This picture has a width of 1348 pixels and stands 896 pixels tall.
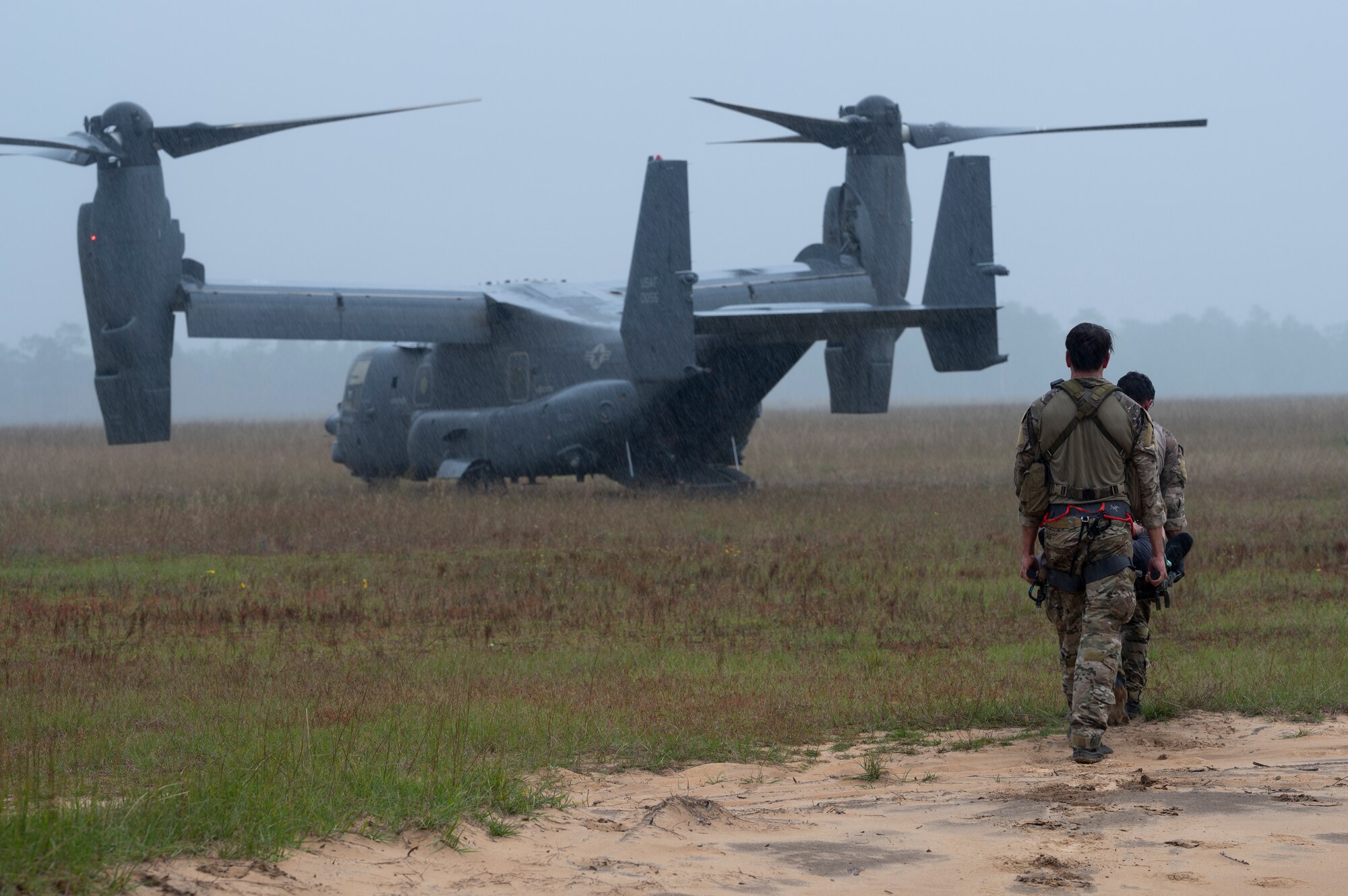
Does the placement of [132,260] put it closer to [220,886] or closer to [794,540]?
[794,540]

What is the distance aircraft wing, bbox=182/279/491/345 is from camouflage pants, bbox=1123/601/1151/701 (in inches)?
642

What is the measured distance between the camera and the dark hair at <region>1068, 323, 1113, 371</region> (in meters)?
6.86

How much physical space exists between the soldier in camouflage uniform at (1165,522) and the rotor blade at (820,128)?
631 inches

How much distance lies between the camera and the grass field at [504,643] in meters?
5.52

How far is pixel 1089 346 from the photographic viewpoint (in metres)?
6.87

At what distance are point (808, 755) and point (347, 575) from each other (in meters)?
8.37

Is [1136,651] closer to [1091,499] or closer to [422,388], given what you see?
[1091,499]

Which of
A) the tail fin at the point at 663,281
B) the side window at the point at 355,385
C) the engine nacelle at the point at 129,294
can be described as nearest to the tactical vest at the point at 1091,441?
the tail fin at the point at 663,281

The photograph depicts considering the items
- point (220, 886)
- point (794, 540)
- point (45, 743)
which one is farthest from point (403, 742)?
A: point (794, 540)

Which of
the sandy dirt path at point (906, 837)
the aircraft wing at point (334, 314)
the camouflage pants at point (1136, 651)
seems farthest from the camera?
the aircraft wing at point (334, 314)

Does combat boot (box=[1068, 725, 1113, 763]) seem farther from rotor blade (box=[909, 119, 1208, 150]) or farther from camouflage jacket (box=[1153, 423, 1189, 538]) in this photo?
rotor blade (box=[909, 119, 1208, 150])

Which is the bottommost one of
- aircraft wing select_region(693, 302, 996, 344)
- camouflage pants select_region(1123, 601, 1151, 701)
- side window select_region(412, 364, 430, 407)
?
camouflage pants select_region(1123, 601, 1151, 701)

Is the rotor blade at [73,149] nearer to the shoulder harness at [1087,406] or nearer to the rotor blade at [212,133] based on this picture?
the rotor blade at [212,133]

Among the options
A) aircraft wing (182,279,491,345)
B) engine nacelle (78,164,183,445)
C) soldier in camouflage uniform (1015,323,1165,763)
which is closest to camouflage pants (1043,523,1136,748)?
soldier in camouflage uniform (1015,323,1165,763)
